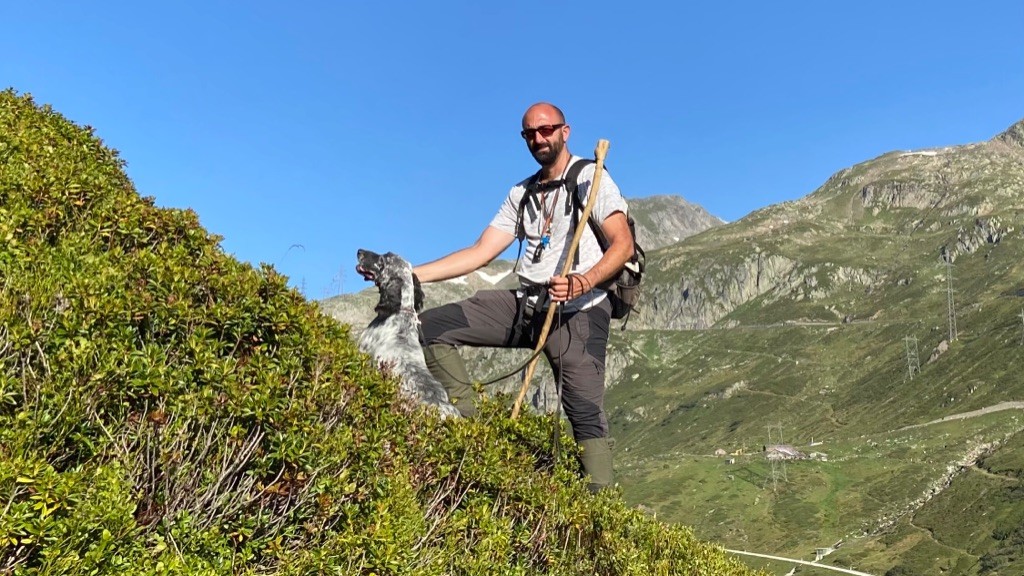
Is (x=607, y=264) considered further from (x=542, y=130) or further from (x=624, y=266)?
(x=542, y=130)

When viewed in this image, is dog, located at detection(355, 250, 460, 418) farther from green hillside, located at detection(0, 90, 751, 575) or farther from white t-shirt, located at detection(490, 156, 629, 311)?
white t-shirt, located at detection(490, 156, 629, 311)

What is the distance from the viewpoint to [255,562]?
545 centimetres

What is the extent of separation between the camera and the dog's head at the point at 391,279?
29.3 ft

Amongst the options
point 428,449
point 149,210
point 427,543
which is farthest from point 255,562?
point 149,210

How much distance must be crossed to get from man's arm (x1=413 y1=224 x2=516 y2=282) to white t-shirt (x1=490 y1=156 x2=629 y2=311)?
0.54 ft

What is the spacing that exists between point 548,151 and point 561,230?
2.83 ft

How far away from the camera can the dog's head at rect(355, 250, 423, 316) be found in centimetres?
893

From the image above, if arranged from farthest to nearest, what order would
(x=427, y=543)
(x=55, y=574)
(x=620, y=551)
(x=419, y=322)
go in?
(x=419, y=322)
(x=620, y=551)
(x=427, y=543)
(x=55, y=574)

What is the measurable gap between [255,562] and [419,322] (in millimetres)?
3890

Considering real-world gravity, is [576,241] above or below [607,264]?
above

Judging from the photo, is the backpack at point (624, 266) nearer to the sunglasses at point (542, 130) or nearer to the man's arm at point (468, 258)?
the sunglasses at point (542, 130)

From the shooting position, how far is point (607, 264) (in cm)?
830

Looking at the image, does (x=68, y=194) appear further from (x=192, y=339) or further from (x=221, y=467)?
(x=221, y=467)

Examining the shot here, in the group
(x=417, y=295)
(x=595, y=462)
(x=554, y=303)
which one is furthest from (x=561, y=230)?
(x=595, y=462)
